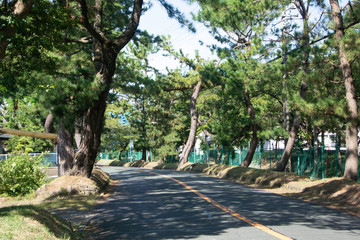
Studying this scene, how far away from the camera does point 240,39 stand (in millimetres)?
26391

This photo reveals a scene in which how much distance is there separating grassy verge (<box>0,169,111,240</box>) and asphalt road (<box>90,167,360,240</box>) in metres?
0.44

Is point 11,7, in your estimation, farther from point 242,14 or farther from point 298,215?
point 242,14

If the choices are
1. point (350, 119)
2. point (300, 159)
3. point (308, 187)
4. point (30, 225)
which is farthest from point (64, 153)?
point (300, 159)

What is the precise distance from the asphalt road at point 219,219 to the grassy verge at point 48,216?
1.44ft

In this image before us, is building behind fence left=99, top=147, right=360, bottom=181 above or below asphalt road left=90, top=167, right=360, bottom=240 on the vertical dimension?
above

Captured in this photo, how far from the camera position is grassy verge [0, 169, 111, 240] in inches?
239

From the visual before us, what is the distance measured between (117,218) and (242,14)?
16.5m

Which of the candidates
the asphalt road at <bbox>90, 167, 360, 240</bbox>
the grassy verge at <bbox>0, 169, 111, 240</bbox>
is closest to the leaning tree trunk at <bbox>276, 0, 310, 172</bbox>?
the asphalt road at <bbox>90, 167, 360, 240</bbox>

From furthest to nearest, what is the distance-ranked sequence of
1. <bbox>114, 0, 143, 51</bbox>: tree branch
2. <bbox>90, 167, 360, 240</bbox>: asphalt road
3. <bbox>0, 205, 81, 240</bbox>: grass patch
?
<bbox>114, 0, 143, 51</bbox>: tree branch
<bbox>90, 167, 360, 240</bbox>: asphalt road
<bbox>0, 205, 81, 240</bbox>: grass patch

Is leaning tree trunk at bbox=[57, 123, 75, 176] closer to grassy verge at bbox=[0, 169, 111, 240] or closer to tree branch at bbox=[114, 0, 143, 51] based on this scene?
grassy verge at bbox=[0, 169, 111, 240]

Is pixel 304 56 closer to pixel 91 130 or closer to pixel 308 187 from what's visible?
pixel 308 187

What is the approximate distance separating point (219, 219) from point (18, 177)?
8935 mm

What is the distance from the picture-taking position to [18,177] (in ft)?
48.8

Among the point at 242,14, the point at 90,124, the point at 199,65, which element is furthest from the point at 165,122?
the point at 90,124
